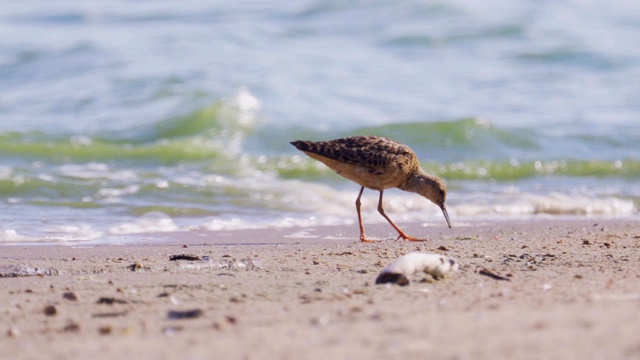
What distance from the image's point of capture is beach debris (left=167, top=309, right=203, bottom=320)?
428 centimetres

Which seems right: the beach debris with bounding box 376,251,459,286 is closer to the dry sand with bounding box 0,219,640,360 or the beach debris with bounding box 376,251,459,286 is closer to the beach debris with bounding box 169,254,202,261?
the dry sand with bounding box 0,219,640,360

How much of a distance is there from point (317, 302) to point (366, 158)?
12.1 ft

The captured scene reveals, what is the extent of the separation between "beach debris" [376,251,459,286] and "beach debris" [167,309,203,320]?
3.64ft

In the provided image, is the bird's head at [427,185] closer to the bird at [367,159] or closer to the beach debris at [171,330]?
the bird at [367,159]

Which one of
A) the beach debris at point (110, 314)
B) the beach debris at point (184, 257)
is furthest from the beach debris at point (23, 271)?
the beach debris at point (110, 314)

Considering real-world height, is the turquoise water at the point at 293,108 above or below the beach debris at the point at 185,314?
above

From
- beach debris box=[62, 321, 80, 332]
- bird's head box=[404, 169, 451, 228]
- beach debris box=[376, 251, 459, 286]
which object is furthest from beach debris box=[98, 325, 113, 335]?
bird's head box=[404, 169, 451, 228]

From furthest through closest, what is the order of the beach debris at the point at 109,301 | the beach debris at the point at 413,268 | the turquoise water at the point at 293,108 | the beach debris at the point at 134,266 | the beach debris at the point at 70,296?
the turquoise water at the point at 293,108 → the beach debris at the point at 134,266 → the beach debris at the point at 413,268 → the beach debris at the point at 70,296 → the beach debris at the point at 109,301

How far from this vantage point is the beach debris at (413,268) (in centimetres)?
500

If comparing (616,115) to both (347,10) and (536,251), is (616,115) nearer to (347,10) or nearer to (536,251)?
(347,10)

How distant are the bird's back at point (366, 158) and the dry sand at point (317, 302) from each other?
3.30 feet

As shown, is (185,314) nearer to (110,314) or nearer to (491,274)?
(110,314)

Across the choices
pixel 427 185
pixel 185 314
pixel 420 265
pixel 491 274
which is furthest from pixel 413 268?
pixel 427 185

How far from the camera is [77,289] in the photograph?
5.20 meters
